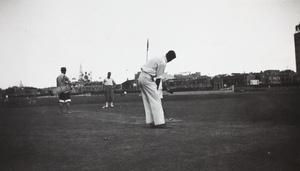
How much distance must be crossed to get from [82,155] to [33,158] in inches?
25.5

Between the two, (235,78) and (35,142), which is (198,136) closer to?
(35,142)

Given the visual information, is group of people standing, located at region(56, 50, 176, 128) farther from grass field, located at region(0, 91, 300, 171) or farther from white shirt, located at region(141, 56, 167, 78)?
grass field, located at region(0, 91, 300, 171)

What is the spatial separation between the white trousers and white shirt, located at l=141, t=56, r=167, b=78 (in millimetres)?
124

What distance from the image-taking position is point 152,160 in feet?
11.6

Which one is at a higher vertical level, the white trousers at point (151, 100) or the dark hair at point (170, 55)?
the dark hair at point (170, 55)

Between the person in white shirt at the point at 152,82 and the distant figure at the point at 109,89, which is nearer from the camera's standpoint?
the person in white shirt at the point at 152,82

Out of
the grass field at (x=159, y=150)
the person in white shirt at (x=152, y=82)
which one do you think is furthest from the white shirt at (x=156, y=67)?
the grass field at (x=159, y=150)

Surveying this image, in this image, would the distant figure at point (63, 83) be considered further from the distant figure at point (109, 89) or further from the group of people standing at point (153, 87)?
the group of people standing at point (153, 87)

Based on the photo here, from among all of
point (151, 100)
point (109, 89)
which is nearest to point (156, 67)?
point (151, 100)

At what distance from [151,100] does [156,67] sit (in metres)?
0.82

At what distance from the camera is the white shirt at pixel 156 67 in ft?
22.1

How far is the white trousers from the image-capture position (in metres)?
6.43

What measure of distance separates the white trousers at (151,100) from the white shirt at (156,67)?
12 cm

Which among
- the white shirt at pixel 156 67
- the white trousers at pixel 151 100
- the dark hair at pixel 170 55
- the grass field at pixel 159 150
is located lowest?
the grass field at pixel 159 150
